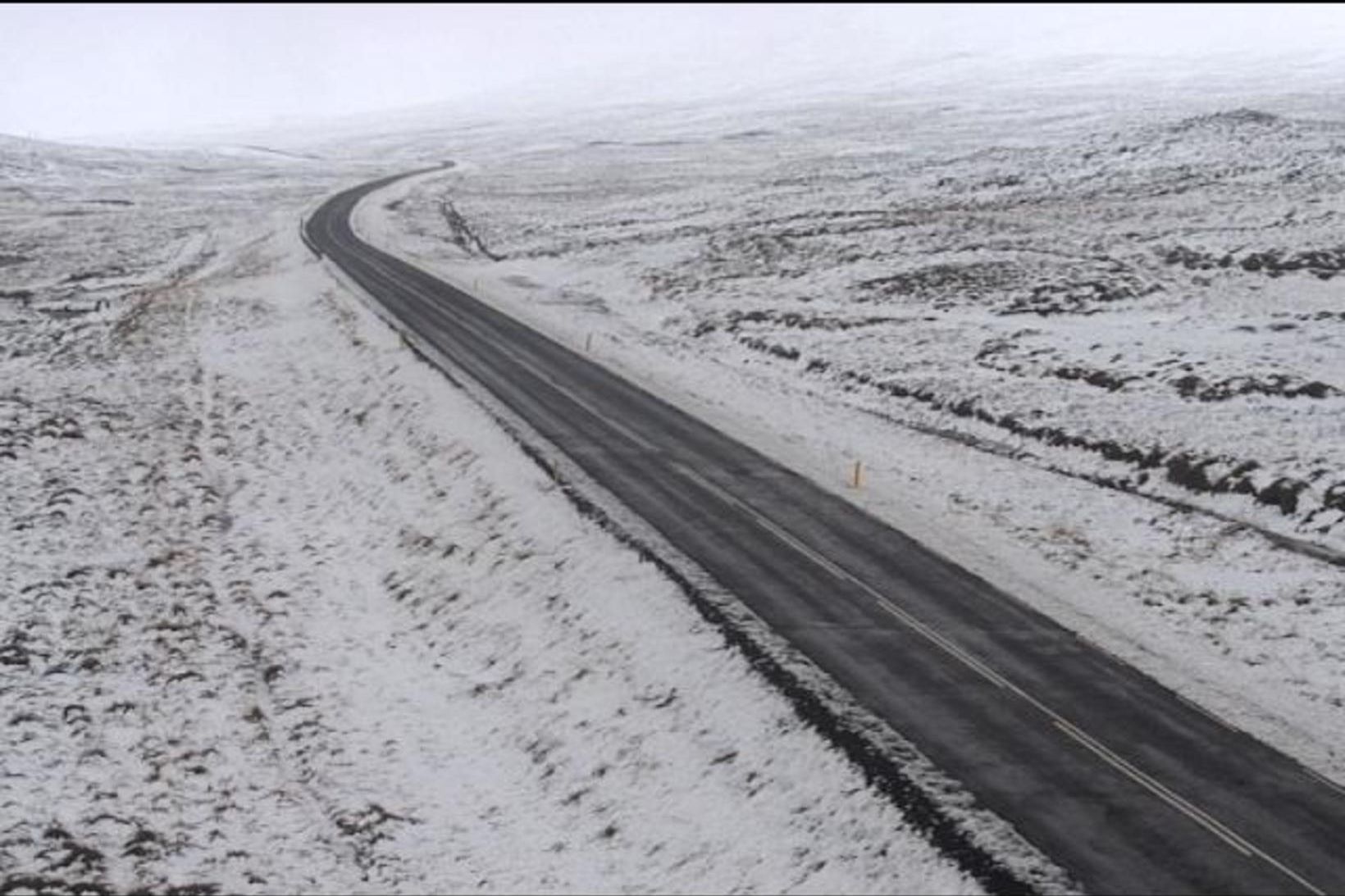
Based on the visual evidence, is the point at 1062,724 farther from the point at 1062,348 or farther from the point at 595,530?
the point at 1062,348

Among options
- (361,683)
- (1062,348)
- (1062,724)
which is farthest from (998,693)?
(1062,348)

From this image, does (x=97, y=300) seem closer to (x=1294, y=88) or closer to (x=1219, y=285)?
(x=1219, y=285)

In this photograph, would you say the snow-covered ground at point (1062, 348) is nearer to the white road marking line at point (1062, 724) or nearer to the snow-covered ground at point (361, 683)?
the white road marking line at point (1062, 724)

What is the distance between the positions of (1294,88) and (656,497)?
5901 inches

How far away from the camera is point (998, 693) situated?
57.6 ft

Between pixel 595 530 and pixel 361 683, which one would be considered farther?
pixel 595 530

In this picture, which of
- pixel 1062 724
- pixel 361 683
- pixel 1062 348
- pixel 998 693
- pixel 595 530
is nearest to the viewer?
pixel 1062 724

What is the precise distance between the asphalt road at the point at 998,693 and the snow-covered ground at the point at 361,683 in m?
1.69

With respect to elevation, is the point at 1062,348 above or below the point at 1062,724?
above

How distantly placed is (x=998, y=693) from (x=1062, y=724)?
1.18m

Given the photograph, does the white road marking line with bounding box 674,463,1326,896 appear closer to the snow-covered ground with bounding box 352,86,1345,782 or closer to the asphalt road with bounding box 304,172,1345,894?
the asphalt road with bounding box 304,172,1345,894

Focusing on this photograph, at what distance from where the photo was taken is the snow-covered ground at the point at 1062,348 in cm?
2145

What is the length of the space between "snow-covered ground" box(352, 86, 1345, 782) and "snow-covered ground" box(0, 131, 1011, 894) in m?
7.29

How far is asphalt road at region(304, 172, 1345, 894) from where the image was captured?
13.9 metres
